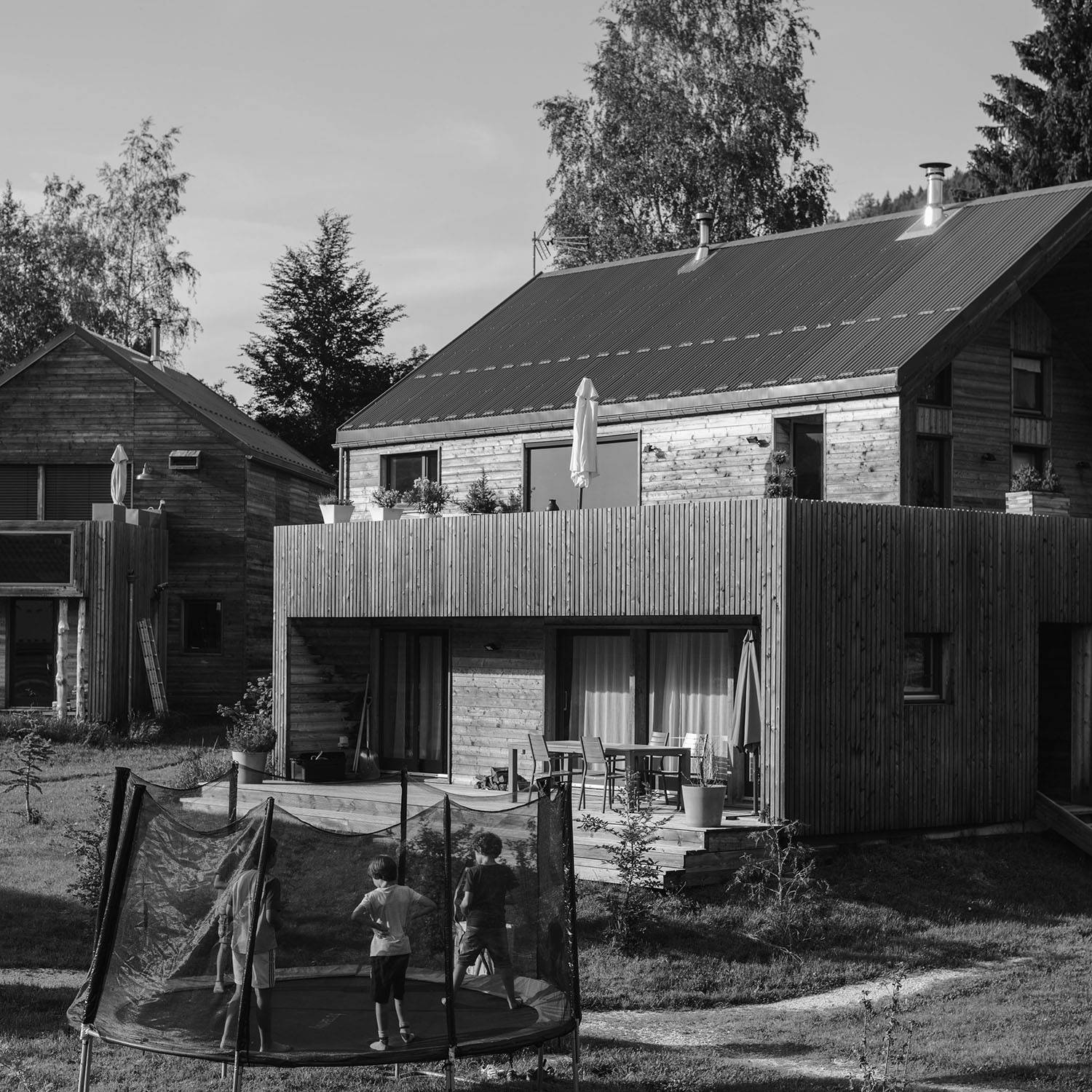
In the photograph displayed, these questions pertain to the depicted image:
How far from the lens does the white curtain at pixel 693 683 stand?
1853 cm

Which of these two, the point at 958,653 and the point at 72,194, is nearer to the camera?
the point at 958,653

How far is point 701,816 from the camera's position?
16.0 meters

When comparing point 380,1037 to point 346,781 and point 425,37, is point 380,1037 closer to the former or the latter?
point 346,781

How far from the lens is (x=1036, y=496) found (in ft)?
64.0

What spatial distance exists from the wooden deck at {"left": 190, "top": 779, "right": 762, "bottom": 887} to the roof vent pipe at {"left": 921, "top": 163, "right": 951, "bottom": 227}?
9.52 meters

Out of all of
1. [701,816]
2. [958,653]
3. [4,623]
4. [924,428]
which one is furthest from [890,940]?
[4,623]

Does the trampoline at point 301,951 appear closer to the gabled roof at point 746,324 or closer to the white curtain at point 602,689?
the white curtain at point 602,689

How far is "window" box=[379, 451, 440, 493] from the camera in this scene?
23562 millimetres

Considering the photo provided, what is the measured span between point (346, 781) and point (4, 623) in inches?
346

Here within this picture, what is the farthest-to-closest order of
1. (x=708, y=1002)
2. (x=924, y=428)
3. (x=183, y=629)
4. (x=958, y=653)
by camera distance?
1. (x=183, y=629)
2. (x=924, y=428)
3. (x=958, y=653)
4. (x=708, y=1002)

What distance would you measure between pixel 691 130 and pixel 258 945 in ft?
90.4

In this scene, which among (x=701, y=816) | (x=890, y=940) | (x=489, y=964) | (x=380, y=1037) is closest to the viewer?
(x=380, y=1037)

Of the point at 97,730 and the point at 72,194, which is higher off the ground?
the point at 72,194

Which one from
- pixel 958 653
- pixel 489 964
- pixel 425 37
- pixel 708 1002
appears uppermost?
pixel 425 37
